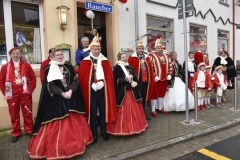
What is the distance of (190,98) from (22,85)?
182 inches

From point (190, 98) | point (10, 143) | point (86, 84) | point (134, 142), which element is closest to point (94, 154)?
point (134, 142)

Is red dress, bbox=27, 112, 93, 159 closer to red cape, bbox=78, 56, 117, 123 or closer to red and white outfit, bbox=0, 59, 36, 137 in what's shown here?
red cape, bbox=78, 56, 117, 123

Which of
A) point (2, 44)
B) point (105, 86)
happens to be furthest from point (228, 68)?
point (2, 44)

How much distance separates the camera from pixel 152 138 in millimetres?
4328

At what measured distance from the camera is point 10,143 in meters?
4.30

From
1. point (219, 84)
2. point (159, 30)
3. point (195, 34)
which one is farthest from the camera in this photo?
point (195, 34)

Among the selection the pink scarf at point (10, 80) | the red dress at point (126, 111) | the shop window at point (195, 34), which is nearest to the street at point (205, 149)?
the red dress at point (126, 111)

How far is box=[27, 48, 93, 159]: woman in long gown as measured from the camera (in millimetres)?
3372

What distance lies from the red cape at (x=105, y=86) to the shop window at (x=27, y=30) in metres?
2.19

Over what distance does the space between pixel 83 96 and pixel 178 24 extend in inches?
235

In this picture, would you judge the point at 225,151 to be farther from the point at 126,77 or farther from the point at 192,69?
the point at 192,69

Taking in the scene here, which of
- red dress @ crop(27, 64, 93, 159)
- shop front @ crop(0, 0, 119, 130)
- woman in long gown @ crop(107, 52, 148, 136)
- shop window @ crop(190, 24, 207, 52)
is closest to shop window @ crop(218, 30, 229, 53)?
shop window @ crop(190, 24, 207, 52)

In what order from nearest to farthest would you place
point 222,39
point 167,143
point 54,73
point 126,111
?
1. point 54,73
2. point 167,143
3. point 126,111
4. point 222,39

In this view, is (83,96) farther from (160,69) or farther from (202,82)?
(202,82)
